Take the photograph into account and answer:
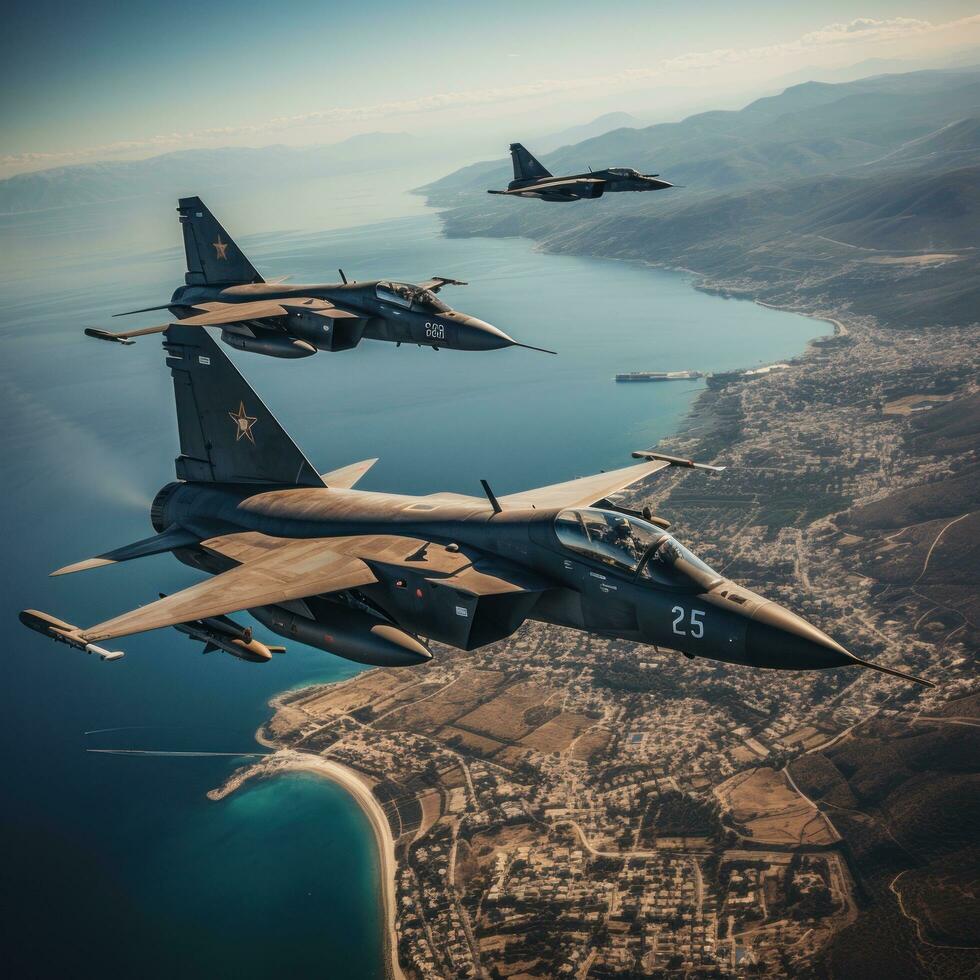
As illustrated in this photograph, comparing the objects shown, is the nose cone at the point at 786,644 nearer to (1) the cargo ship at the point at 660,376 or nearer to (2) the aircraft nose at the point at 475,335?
(2) the aircraft nose at the point at 475,335

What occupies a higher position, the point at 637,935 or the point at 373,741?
the point at 373,741

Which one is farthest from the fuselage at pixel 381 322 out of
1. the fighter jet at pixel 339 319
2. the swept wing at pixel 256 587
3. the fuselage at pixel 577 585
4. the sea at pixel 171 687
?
the sea at pixel 171 687

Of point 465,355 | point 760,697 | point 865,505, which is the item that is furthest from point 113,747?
point 465,355

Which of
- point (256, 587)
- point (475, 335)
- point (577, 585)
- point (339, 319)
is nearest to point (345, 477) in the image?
point (339, 319)

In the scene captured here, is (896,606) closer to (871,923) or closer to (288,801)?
(871,923)

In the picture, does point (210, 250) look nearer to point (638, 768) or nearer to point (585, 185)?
point (585, 185)
